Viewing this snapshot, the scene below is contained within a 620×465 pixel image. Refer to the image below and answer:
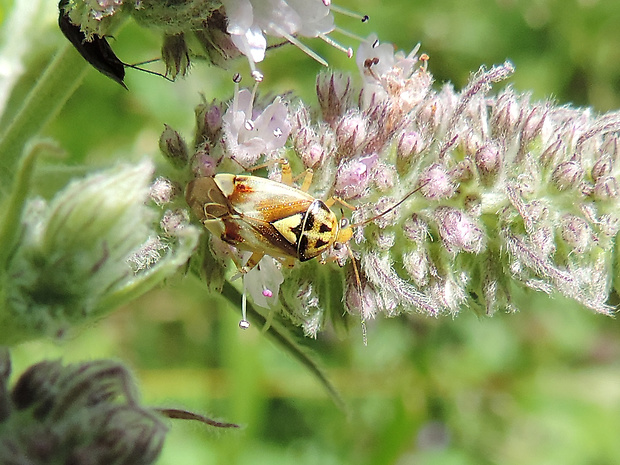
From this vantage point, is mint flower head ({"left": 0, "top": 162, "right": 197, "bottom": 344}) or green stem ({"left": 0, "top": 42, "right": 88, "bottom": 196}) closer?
mint flower head ({"left": 0, "top": 162, "right": 197, "bottom": 344})

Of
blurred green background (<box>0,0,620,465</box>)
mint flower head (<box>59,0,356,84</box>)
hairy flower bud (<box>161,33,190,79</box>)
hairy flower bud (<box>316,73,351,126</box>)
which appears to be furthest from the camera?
blurred green background (<box>0,0,620,465</box>)

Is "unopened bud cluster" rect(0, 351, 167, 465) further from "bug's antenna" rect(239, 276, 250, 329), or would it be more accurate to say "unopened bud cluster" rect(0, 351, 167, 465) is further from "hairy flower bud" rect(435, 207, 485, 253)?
"hairy flower bud" rect(435, 207, 485, 253)

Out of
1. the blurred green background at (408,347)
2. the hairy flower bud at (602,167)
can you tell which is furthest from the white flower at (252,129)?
the blurred green background at (408,347)

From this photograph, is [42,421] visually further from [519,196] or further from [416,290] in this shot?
[519,196]

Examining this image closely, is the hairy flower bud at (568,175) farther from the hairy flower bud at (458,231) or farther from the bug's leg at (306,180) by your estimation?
the bug's leg at (306,180)

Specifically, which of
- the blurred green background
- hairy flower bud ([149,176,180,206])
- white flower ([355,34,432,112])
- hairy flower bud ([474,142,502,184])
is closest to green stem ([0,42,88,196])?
hairy flower bud ([149,176,180,206])

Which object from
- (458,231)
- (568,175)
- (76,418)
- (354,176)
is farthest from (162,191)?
(568,175)
